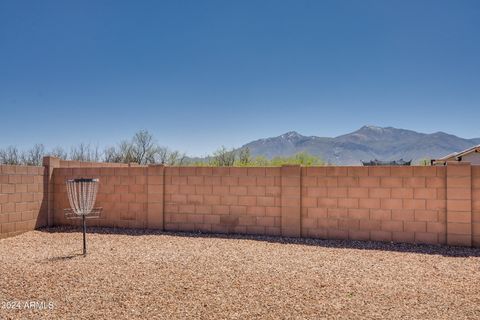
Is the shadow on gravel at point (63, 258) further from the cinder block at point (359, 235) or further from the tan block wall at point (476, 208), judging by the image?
the tan block wall at point (476, 208)

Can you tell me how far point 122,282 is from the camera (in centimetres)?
496

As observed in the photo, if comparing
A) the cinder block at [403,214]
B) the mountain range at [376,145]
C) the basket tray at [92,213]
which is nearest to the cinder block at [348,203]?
the cinder block at [403,214]

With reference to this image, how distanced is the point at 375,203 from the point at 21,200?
8.40 m

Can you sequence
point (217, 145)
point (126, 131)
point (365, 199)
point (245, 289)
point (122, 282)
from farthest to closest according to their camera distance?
1. point (126, 131)
2. point (217, 145)
3. point (365, 199)
4. point (122, 282)
5. point (245, 289)

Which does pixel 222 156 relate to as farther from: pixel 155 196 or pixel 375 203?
pixel 375 203

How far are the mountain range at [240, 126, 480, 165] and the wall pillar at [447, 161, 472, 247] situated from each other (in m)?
139

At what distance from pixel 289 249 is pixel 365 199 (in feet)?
6.93

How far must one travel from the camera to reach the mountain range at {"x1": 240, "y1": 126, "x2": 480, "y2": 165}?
154000mm

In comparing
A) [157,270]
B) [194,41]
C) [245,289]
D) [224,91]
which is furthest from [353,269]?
[224,91]

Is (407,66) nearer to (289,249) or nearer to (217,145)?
(217,145)

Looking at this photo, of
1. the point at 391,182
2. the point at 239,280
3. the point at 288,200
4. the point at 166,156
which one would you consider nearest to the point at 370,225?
the point at 391,182

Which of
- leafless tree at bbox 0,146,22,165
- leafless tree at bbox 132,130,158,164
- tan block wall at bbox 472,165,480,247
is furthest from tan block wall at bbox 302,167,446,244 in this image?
leafless tree at bbox 0,146,22,165

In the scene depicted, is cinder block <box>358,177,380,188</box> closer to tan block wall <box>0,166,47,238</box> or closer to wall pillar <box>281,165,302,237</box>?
wall pillar <box>281,165,302,237</box>

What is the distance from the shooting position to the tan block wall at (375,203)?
24.5 feet
